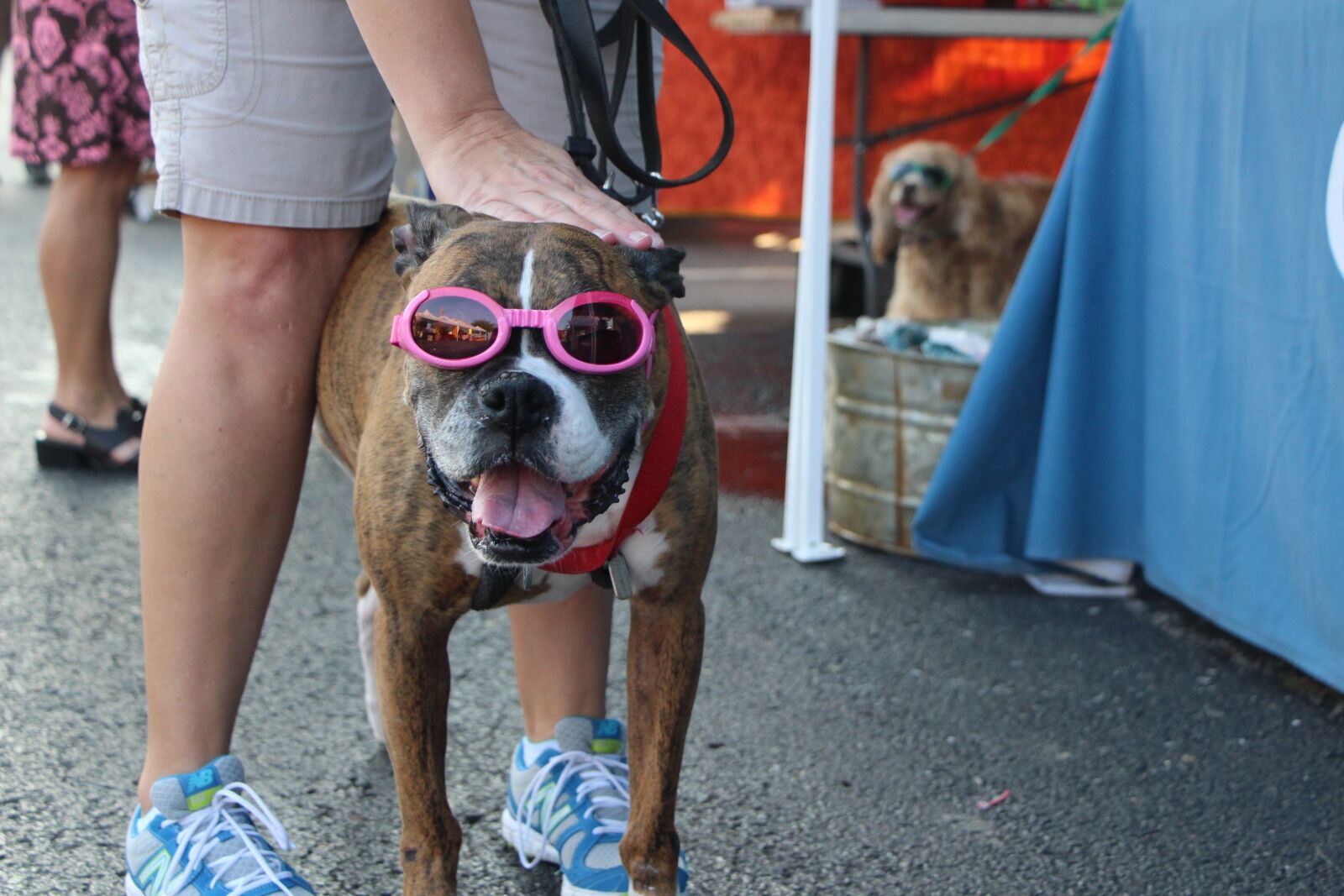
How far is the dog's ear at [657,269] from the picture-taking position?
5.38 feet

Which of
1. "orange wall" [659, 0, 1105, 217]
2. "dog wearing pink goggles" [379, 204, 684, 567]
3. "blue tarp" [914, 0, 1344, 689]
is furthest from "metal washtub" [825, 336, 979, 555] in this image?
"orange wall" [659, 0, 1105, 217]

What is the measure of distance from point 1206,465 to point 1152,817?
795 mm

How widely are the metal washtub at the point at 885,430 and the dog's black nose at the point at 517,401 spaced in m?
2.13

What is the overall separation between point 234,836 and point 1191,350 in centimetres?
204

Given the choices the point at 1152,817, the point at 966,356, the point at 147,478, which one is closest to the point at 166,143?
the point at 147,478

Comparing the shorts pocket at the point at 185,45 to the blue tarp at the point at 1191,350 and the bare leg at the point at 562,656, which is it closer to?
the bare leg at the point at 562,656

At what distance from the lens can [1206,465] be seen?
9.09ft

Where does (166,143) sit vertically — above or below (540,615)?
above

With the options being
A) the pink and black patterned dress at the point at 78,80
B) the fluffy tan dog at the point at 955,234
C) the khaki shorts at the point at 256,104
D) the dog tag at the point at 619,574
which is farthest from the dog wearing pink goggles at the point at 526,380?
the fluffy tan dog at the point at 955,234

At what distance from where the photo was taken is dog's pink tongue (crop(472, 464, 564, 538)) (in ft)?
4.93

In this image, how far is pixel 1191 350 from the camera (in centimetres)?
279

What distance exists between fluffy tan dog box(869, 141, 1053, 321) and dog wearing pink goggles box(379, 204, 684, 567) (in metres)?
4.10

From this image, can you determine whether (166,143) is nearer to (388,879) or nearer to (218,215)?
(218,215)

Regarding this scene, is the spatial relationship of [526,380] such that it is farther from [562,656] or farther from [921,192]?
[921,192]
